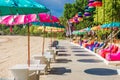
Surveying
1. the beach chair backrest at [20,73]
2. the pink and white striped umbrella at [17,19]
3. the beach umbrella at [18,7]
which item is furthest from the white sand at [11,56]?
the beach umbrella at [18,7]

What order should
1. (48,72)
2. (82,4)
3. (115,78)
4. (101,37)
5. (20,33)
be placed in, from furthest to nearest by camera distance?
1. (20,33)
2. (82,4)
3. (101,37)
4. (48,72)
5. (115,78)

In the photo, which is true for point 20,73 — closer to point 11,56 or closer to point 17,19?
point 17,19

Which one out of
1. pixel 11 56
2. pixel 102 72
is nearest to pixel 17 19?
pixel 102 72

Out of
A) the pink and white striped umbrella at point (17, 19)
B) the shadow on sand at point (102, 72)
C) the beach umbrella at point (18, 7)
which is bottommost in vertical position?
the shadow on sand at point (102, 72)

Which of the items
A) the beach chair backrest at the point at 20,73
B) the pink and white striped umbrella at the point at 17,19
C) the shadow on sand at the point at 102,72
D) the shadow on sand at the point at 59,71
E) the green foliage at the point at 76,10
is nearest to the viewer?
the beach chair backrest at the point at 20,73

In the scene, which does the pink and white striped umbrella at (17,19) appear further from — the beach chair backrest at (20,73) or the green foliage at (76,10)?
the green foliage at (76,10)

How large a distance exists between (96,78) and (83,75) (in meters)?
0.80

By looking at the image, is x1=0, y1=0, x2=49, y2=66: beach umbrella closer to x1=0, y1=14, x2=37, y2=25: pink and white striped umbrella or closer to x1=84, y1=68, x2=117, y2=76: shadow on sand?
x1=0, y1=14, x2=37, y2=25: pink and white striped umbrella

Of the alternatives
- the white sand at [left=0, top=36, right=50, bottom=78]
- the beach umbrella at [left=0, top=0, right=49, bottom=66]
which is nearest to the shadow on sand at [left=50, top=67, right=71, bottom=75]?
the white sand at [left=0, top=36, right=50, bottom=78]

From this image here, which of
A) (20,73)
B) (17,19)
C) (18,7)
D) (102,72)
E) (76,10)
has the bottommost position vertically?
(102,72)

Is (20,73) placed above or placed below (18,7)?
below

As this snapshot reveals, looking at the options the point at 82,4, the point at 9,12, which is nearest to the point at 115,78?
the point at 9,12

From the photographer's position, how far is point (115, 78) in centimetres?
→ 1212

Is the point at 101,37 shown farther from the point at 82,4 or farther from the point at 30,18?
the point at 30,18
